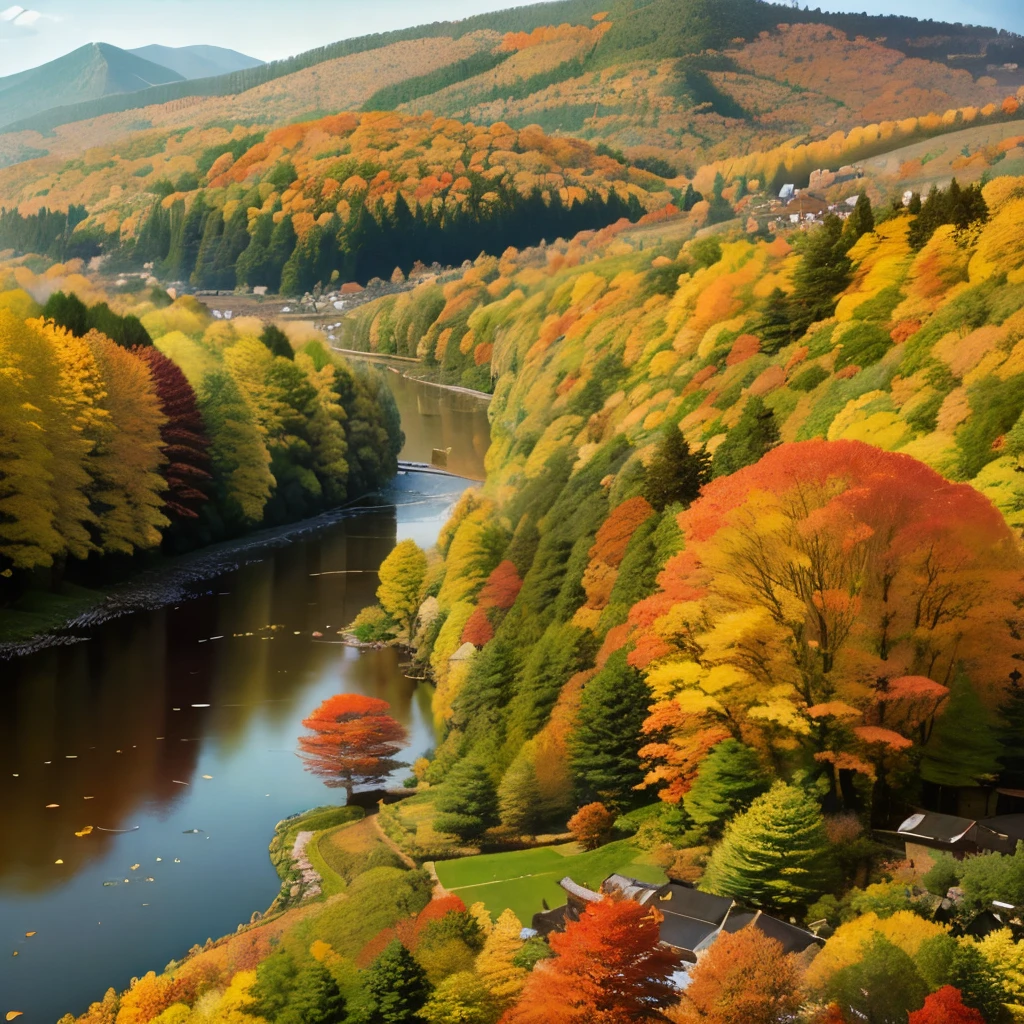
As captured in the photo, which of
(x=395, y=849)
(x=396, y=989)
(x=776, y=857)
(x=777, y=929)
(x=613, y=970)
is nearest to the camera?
(x=613, y=970)

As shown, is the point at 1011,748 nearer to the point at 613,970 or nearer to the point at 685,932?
the point at 685,932

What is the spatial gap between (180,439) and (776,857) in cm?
5069

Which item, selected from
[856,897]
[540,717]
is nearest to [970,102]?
[540,717]

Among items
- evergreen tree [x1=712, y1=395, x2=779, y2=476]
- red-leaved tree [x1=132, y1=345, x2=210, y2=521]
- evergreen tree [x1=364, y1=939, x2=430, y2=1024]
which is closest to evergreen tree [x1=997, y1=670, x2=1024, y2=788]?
evergreen tree [x1=364, y1=939, x2=430, y2=1024]

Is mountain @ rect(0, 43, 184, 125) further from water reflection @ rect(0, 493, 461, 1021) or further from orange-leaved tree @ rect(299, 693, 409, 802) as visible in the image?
orange-leaved tree @ rect(299, 693, 409, 802)

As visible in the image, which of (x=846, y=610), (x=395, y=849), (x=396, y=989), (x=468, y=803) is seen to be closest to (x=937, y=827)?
(x=846, y=610)

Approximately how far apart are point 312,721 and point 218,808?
428cm

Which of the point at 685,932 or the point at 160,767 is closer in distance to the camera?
the point at 685,932

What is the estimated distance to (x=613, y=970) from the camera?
63.5 feet

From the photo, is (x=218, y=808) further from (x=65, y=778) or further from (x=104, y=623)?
(x=104, y=623)

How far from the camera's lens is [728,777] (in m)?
23.9

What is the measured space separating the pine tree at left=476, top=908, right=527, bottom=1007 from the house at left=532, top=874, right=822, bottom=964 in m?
0.44

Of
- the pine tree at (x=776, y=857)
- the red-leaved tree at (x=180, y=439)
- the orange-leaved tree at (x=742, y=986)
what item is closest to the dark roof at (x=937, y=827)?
the pine tree at (x=776, y=857)

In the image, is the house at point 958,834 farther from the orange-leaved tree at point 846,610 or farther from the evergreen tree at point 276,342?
the evergreen tree at point 276,342
